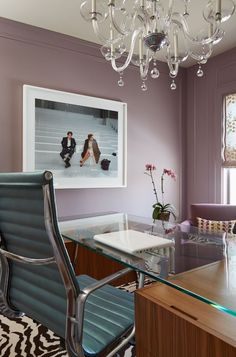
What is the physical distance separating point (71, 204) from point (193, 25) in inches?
91.5

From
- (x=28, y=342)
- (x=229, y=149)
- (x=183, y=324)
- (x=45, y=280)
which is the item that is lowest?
(x=28, y=342)

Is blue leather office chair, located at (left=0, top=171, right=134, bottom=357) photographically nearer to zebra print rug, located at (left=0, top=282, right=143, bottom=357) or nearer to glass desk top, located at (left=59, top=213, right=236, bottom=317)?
glass desk top, located at (left=59, top=213, right=236, bottom=317)

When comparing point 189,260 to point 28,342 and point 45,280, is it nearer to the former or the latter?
point 45,280

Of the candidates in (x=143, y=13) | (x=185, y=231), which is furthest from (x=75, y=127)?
(x=185, y=231)

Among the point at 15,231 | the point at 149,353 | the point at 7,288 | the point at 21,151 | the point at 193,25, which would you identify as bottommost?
the point at 149,353

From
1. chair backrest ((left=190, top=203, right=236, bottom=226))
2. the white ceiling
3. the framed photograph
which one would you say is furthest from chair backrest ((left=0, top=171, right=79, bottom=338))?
chair backrest ((left=190, top=203, right=236, bottom=226))

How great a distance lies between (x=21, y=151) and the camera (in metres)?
2.85

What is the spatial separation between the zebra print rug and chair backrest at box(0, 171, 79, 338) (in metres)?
0.60

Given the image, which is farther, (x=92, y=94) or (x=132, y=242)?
(x=92, y=94)

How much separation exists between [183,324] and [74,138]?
7.93 ft

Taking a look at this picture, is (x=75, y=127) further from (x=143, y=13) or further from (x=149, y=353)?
(x=149, y=353)

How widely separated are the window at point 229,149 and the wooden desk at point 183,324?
2503 millimetres

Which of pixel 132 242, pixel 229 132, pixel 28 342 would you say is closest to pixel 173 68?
pixel 229 132

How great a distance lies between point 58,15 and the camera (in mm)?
2713
